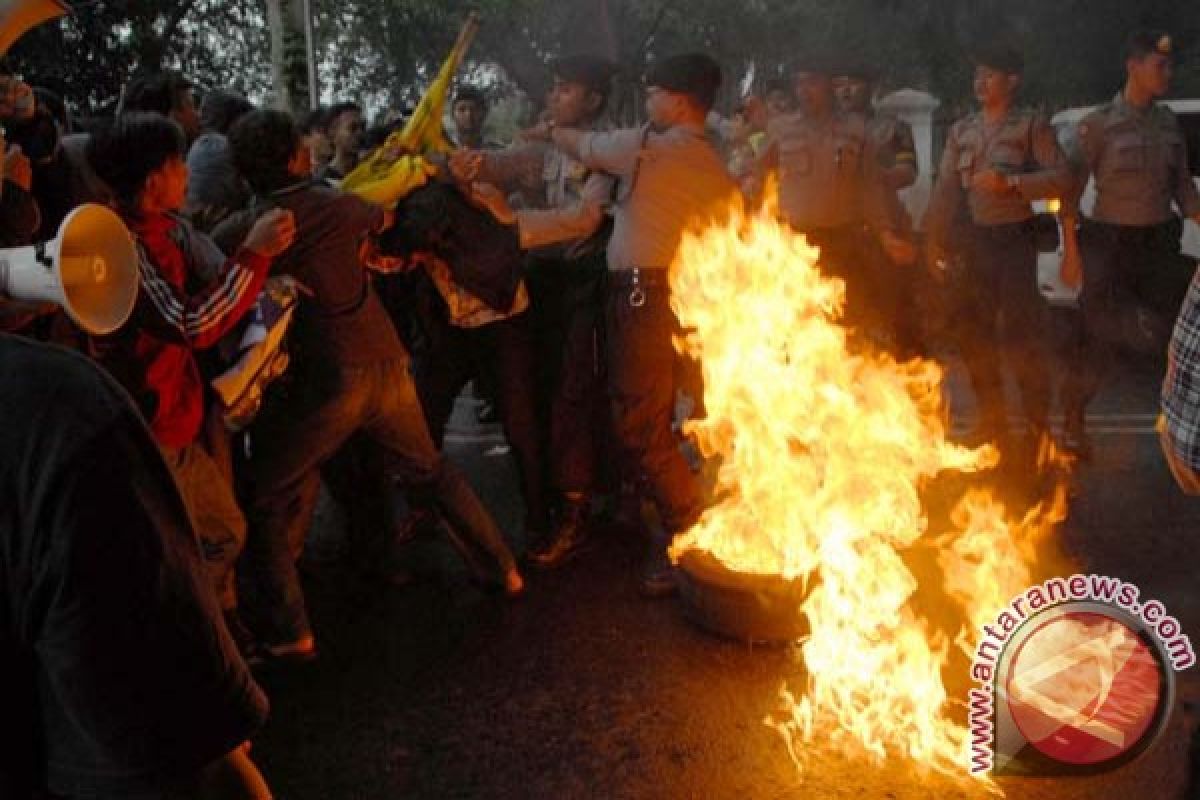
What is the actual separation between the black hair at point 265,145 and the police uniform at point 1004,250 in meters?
4.41

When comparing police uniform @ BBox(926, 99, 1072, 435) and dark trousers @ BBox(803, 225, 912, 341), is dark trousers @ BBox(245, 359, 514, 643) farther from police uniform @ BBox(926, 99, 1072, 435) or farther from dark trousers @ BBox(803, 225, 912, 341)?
police uniform @ BBox(926, 99, 1072, 435)

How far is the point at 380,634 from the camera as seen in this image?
4859mm

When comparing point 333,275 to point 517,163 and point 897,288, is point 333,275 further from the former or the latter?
point 897,288

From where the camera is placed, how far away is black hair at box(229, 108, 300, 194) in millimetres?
4320

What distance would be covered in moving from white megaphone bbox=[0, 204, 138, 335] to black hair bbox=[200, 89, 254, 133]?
4105mm

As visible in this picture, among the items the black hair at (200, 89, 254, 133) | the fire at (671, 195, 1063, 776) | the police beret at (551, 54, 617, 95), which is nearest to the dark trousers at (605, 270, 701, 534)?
the fire at (671, 195, 1063, 776)

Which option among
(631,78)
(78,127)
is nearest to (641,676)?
(78,127)

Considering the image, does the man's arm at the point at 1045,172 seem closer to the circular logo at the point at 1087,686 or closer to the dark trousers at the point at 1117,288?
the dark trousers at the point at 1117,288

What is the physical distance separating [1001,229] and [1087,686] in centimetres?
424

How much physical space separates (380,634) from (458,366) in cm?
161

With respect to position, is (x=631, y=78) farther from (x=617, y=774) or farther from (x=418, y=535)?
(x=617, y=774)

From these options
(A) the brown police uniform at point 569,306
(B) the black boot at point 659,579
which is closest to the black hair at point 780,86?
(A) the brown police uniform at point 569,306

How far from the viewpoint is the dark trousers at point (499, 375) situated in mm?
5734

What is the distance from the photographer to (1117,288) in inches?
292
